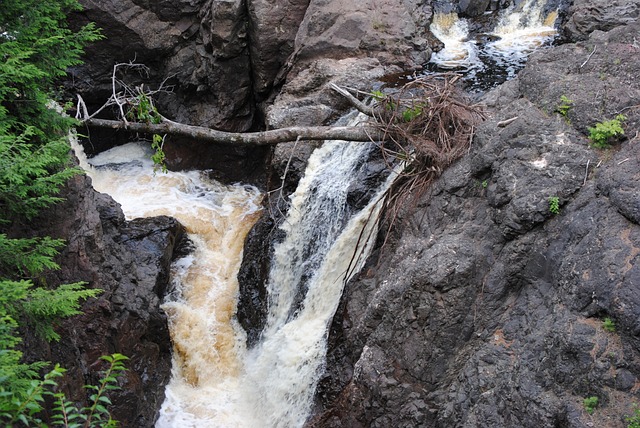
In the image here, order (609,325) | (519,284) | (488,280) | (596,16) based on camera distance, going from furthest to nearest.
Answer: (596,16) → (488,280) → (519,284) → (609,325)

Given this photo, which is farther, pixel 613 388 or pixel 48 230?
pixel 48 230

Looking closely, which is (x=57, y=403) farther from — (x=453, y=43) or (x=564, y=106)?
(x=453, y=43)

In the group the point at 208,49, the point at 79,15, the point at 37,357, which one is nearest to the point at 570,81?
the point at 37,357

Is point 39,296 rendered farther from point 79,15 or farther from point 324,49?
point 79,15

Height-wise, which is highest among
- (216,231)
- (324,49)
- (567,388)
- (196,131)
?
(324,49)

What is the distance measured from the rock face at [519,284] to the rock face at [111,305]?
2.52m

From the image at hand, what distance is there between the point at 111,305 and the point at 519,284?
509 centimetres

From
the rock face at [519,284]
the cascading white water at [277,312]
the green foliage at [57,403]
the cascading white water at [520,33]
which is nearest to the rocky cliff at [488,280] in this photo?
the rock face at [519,284]

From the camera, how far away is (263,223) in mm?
9133

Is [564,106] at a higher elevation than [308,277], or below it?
higher

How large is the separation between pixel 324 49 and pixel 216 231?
161 inches

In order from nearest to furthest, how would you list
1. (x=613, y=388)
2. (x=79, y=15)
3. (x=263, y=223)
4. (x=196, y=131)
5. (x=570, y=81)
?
(x=613, y=388)
(x=570, y=81)
(x=196, y=131)
(x=263, y=223)
(x=79, y=15)

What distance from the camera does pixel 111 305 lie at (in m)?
7.20

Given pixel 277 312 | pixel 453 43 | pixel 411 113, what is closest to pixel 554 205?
pixel 411 113
